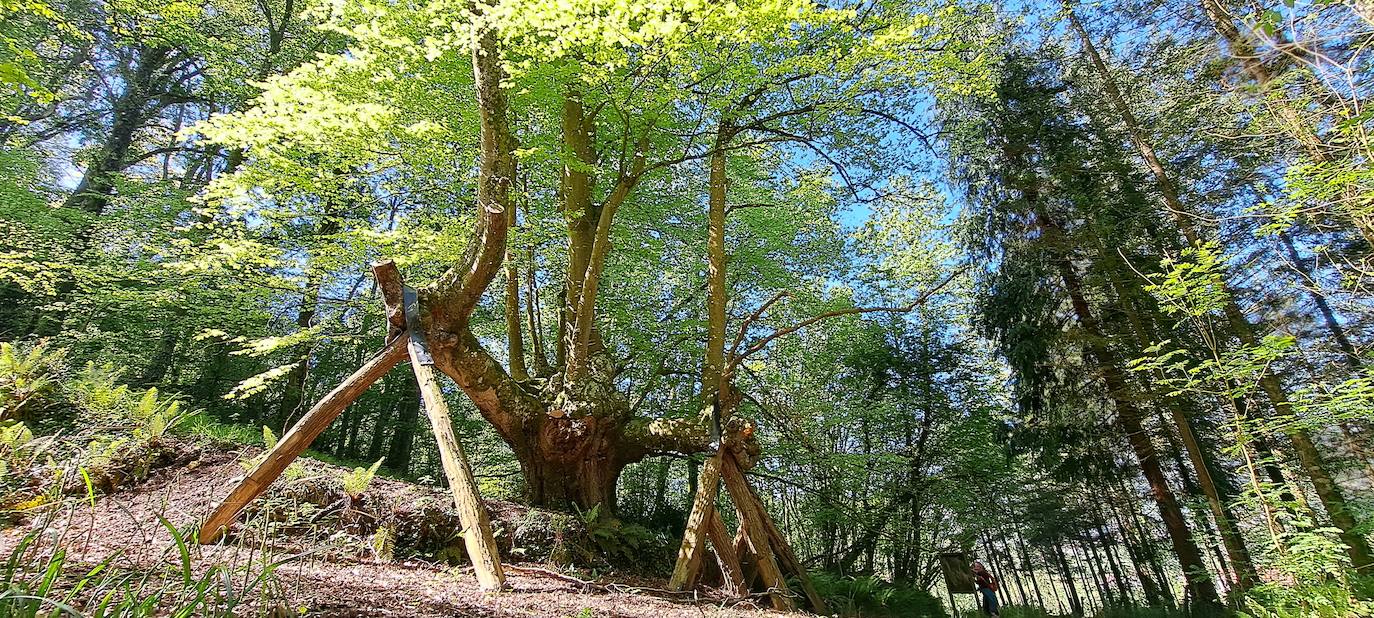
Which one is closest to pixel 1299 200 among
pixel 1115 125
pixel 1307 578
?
pixel 1307 578

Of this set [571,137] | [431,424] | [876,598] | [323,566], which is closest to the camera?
[323,566]

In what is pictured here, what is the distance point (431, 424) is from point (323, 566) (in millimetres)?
1139

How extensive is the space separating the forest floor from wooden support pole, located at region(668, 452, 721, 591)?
196 millimetres

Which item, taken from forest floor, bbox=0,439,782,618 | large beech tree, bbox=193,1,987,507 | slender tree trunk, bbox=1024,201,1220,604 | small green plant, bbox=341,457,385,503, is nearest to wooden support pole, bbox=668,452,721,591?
forest floor, bbox=0,439,782,618

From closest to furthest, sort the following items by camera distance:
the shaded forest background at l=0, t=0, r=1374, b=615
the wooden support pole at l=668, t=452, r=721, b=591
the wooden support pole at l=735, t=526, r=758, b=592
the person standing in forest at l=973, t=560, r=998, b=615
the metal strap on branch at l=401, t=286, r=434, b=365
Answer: the metal strap on branch at l=401, t=286, r=434, b=365
the shaded forest background at l=0, t=0, r=1374, b=615
the wooden support pole at l=668, t=452, r=721, b=591
the wooden support pole at l=735, t=526, r=758, b=592
the person standing in forest at l=973, t=560, r=998, b=615

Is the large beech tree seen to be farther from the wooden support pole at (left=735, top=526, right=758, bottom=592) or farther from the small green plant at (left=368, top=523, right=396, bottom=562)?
the small green plant at (left=368, top=523, right=396, bottom=562)

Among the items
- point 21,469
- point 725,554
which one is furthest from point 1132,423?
point 21,469

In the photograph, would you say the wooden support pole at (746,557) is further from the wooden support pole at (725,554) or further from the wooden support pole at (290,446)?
the wooden support pole at (290,446)

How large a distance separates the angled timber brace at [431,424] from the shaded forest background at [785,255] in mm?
713

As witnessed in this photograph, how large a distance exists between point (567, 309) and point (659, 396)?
17.3ft

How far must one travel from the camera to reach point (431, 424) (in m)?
4.40

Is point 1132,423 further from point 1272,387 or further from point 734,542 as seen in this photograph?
point 734,542

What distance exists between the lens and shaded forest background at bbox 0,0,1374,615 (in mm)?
5285

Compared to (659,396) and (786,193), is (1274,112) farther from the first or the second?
(659,396)
